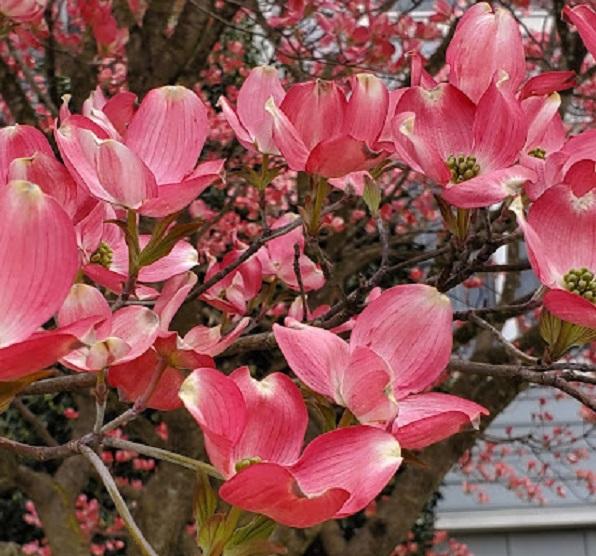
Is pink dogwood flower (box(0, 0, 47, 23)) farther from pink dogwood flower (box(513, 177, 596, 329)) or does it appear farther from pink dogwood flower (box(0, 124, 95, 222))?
pink dogwood flower (box(513, 177, 596, 329))

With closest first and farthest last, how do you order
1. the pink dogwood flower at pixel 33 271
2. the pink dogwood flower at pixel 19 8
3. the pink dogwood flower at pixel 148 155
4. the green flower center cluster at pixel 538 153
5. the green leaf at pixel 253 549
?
the pink dogwood flower at pixel 33 271
the green leaf at pixel 253 549
the pink dogwood flower at pixel 148 155
the green flower center cluster at pixel 538 153
the pink dogwood flower at pixel 19 8

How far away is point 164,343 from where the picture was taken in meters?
0.61

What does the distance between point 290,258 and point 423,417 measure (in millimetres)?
567

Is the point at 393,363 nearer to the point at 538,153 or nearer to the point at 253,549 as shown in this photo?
the point at 253,549

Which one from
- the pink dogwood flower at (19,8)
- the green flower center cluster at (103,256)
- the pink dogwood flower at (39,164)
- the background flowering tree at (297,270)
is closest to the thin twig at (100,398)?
the background flowering tree at (297,270)

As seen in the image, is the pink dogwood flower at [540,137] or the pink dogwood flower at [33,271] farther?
the pink dogwood flower at [540,137]

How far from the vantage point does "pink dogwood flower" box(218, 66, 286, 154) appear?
0.81 meters

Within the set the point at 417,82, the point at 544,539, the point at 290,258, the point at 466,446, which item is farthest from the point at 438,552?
the point at 417,82

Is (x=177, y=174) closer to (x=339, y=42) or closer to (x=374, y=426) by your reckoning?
(x=374, y=426)

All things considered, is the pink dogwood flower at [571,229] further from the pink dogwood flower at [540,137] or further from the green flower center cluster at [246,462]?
the green flower center cluster at [246,462]

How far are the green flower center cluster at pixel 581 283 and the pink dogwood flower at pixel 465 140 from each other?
0.06 meters

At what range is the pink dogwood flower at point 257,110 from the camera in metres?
0.81

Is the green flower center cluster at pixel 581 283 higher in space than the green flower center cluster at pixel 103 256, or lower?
higher

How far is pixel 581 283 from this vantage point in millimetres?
642
